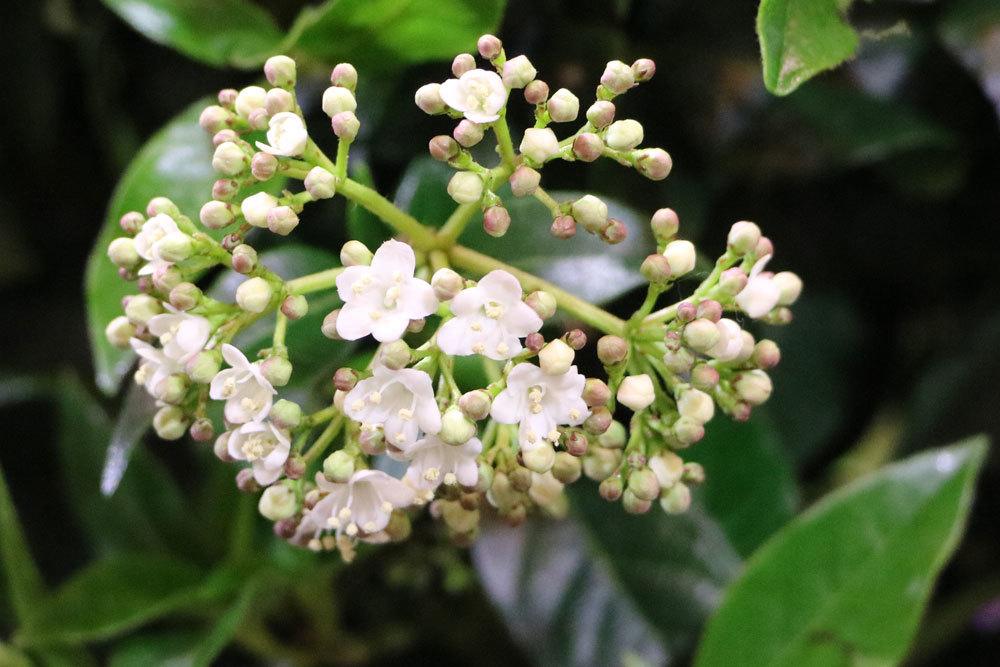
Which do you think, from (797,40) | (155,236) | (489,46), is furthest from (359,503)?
(797,40)

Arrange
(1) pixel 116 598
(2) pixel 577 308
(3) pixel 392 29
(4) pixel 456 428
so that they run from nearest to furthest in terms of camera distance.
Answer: (4) pixel 456 428
(2) pixel 577 308
(3) pixel 392 29
(1) pixel 116 598

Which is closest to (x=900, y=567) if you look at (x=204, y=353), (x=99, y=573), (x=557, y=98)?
(x=557, y=98)

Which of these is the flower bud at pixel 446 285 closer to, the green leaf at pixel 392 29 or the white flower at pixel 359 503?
the white flower at pixel 359 503

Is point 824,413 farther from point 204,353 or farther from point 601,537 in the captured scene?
point 204,353

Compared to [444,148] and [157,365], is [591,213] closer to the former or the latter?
[444,148]

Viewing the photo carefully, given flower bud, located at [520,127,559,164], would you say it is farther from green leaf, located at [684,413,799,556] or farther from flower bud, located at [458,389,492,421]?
green leaf, located at [684,413,799,556]

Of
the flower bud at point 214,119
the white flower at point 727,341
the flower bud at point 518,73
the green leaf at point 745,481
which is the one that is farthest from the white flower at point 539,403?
the green leaf at point 745,481
